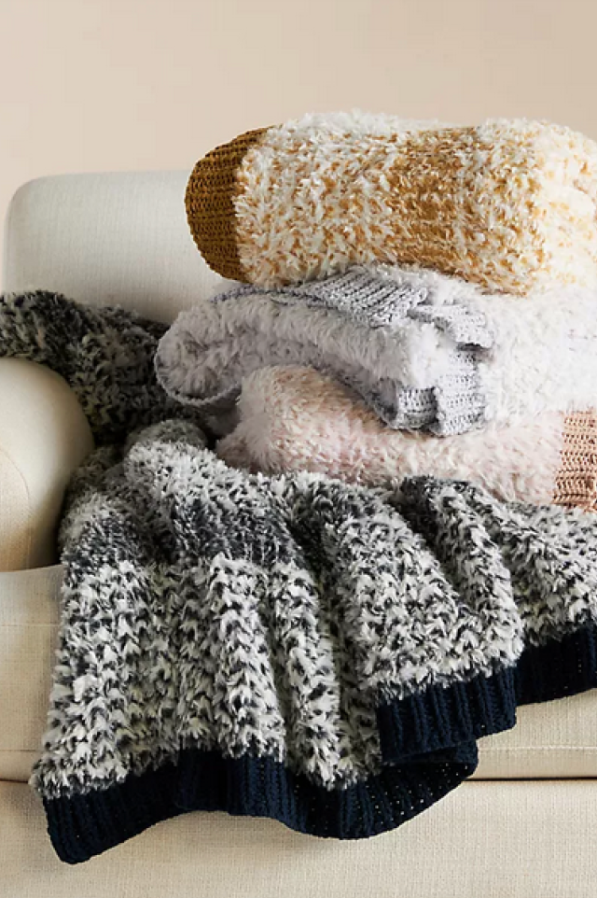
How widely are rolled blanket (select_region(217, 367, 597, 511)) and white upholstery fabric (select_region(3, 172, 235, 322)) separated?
→ 463 millimetres

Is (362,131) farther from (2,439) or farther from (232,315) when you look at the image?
(2,439)

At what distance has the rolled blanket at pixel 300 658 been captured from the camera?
2.40 feet

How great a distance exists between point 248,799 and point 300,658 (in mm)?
103

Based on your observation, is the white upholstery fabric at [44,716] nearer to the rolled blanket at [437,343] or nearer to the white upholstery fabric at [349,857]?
the white upholstery fabric at [349,857]

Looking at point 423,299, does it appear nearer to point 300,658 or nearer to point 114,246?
point 300,658

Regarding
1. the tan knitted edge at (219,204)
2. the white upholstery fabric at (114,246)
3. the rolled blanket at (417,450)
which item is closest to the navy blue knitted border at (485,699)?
the rolled blanket at (417,450)

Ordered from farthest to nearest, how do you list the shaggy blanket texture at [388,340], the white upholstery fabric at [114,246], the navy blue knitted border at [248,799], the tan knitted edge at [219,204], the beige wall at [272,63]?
the beige wall at [272,63] < the white upholstery fabric at [114,246] < the tan knitted edge at [219,204] < the shaggy blanket texture at [388,340] < the navy blue knitted border at [248,799]

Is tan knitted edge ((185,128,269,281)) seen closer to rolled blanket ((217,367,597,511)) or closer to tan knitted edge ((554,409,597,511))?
rolled blanket ((217,367,597,511))

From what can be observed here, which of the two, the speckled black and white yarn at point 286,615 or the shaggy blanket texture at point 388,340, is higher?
the shaggy blanket texture at point 388,340

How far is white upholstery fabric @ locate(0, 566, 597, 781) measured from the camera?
785 mm

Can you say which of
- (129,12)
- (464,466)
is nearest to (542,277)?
(464,466)

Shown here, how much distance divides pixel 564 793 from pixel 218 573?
32 cm

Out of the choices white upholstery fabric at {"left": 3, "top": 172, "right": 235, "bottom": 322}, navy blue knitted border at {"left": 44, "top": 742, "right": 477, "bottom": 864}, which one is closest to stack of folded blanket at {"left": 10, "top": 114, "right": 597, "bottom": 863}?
navy blue knitted border at {"left": 44, "top": 742, "right": 477, "bottom": 864}

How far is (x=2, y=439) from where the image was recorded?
948mm
